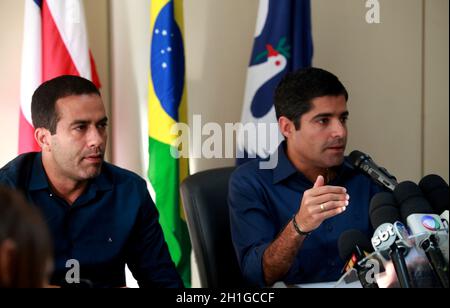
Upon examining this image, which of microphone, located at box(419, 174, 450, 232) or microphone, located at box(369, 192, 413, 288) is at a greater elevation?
microphone, located at box(419, 174, 450, 232)

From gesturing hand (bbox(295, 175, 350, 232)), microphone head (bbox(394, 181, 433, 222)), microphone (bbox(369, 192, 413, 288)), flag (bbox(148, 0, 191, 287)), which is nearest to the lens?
microphone (bbox(369, 192, 413, 288))

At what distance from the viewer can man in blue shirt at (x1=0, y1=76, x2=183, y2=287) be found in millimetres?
1501

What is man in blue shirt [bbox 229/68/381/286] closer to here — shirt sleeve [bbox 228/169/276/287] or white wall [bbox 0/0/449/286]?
shirt sleeve [bbox 228/169/276/287]

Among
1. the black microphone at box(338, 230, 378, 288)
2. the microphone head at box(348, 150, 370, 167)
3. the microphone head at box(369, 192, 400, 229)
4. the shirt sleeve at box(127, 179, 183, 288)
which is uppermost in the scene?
the microphone head at box(348, 150, 370, 167)

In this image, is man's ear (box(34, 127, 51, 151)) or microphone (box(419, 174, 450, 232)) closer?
microphone (box(419, 174, 450, 232))

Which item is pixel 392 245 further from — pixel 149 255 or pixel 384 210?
pixel 149 255

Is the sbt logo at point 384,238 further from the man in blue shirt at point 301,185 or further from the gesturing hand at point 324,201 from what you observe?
the man in blue shirt at point 301,185

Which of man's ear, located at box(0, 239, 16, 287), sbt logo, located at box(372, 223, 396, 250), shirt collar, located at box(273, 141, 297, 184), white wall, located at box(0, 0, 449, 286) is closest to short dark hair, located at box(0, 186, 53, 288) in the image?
man's ear, located at box(0, 239, 16, 287)

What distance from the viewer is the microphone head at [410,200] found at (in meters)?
1.03

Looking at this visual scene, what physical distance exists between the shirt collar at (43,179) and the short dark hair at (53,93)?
8 cm

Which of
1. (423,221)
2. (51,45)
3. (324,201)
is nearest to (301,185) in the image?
(324,201)

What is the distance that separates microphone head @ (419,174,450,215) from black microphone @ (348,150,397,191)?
94 millimetres

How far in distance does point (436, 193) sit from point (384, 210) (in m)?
0.12

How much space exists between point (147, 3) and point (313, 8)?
2.10ft
